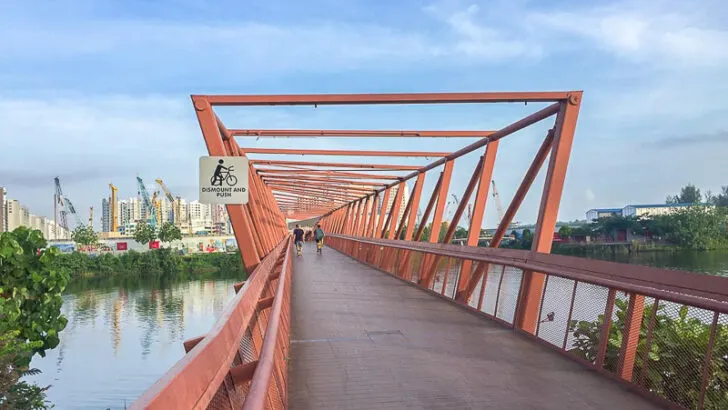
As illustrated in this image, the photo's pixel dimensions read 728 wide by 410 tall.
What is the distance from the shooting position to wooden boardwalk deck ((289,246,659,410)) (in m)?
4.33

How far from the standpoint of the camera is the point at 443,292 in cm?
1104

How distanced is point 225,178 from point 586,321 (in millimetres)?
6032

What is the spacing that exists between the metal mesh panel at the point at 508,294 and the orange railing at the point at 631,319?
1cm

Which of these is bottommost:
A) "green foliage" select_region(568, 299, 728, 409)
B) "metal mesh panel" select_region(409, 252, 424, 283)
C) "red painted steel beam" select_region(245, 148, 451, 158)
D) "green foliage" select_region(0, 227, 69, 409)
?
"green foliage" select_region(0, 227, 69, 409)

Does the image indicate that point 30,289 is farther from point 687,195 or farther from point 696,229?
point 687,195


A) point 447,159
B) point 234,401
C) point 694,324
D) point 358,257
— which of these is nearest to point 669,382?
point 694,324

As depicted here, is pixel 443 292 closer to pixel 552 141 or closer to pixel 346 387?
pixel 552 141

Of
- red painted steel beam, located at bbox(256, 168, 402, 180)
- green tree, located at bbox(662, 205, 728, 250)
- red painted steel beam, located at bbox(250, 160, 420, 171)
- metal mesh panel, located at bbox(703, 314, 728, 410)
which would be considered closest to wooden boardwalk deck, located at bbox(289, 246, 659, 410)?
metal mesh panel, located at bbox(703, 314, 728, 410)

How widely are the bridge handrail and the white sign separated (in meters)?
4.05

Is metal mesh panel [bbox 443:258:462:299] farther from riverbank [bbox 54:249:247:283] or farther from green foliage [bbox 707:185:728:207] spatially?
riverbank [bbox 54:249:247:283]

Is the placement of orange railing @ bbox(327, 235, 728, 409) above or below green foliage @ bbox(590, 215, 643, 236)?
above

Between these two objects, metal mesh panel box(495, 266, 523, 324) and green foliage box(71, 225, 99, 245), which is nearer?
metal mesh panel box(495, 266, 523, 324)

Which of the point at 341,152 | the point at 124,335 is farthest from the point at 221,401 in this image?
the point at 124,335

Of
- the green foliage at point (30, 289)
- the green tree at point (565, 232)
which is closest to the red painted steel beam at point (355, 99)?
the green foliage at point (30, 289)
